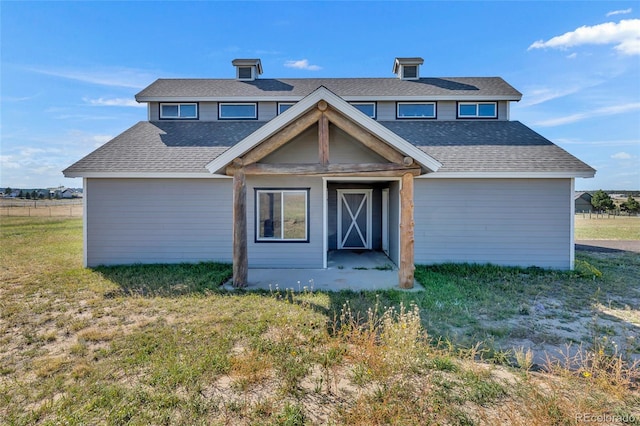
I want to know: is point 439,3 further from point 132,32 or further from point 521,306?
point 132,32

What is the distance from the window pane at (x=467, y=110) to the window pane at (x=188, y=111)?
1146 centimetres

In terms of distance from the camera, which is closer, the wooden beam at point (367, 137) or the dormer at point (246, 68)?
the wooden beam at point (367, 137)

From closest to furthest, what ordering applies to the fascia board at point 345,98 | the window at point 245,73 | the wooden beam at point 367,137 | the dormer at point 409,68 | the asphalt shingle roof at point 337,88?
the wooden beam at point 367,137 < the fascia board at point 345,98 < the asphalt shingle roof at point 337,88 < the dormer at point 409,68 < the window at point 245,73

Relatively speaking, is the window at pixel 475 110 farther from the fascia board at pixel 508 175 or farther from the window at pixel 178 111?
the window at pixel 178 111

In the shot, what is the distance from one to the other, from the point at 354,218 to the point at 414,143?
360 centimetres

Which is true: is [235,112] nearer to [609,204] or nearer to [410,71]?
[410,71]

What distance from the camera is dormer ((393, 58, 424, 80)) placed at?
1461 cm

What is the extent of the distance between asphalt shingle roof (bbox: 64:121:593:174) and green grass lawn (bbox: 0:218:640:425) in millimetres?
3700

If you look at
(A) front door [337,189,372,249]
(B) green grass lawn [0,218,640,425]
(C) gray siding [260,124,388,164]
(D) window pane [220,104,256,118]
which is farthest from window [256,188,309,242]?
(D) window pane [220,104,256,118]

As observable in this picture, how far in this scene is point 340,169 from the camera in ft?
22.7

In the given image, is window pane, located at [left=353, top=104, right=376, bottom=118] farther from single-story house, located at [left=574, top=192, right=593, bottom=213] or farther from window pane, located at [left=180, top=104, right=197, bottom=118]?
single-story house, located at [left=574, top=192, right=593, bottom=213]

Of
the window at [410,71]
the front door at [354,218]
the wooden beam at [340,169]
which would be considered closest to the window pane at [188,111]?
the front door at [354,218]

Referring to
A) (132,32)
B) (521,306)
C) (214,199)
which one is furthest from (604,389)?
(132,32)

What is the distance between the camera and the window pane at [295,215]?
927 centimetres
